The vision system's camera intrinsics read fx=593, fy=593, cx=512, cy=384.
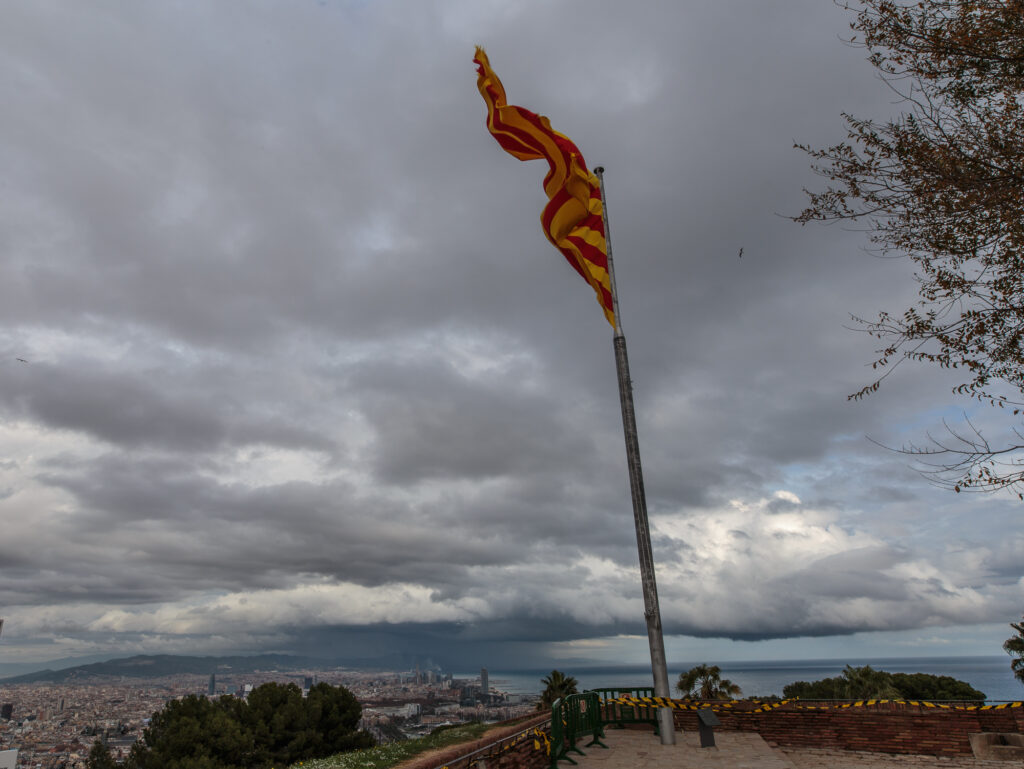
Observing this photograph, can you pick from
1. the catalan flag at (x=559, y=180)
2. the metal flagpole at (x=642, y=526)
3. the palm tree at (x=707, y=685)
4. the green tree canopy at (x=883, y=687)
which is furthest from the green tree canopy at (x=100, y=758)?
the catalan flag at (x=559, y=180)

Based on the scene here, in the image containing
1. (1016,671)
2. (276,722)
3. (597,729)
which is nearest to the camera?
(597,729)

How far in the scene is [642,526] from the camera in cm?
1166

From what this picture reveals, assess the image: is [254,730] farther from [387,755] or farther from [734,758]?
[734,758]

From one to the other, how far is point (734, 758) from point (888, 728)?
4.03 meters

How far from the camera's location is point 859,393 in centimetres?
766

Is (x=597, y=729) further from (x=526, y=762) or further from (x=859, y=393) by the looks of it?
(x=859, y=393)

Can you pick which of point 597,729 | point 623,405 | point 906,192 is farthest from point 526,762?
point 906,192

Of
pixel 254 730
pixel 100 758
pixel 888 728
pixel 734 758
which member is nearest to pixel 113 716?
pixel 100 758

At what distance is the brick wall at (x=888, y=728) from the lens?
40.1ft

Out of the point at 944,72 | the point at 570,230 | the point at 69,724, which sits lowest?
the point at 69,724

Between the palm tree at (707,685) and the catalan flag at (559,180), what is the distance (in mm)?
25746

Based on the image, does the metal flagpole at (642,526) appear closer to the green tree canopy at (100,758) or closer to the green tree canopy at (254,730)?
the green tree canopy at (254,730)

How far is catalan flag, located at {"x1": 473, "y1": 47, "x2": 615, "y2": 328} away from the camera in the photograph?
40.9 feet

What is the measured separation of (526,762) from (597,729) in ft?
15.9
